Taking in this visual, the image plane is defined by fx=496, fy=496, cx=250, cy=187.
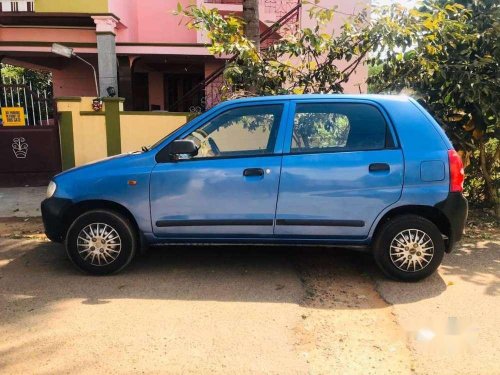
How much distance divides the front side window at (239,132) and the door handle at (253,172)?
0.20m

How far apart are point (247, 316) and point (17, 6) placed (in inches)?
441

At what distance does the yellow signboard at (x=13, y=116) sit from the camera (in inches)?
370

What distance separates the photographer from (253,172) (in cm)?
463

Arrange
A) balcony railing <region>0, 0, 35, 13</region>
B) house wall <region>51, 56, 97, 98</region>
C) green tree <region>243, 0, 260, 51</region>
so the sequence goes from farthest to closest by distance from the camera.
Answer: house wall <region>51, 56, 97, 98</region> → balcony railing <region>0, 0, 35, 13</region> → green tree <region>243, 0, 260, 51</region>

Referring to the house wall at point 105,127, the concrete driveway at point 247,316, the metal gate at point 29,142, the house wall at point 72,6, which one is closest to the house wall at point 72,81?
the house wall at point 72,6

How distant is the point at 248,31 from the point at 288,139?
3577mm

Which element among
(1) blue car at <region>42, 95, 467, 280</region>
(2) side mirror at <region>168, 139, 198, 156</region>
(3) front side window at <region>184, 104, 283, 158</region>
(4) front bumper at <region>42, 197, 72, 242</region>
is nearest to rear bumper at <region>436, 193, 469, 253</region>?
(1) blue car at <region>42, 95, 467, 280</region>

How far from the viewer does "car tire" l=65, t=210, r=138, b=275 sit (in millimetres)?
4785

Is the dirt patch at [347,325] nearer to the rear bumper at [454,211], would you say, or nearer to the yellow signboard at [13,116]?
the rear bumper at [454,211]

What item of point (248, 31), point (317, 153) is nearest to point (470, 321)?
point (317, 153)

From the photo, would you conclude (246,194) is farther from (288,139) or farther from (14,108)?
(14,108)

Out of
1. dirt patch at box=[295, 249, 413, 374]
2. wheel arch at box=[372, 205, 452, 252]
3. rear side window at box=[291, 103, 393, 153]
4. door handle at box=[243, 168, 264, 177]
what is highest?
rear side window at box=[291, 103, 393, 153]

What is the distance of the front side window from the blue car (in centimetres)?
1

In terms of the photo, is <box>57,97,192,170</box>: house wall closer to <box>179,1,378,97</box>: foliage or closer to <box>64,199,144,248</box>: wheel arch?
<box>179,1,378,97</box>: foliage
